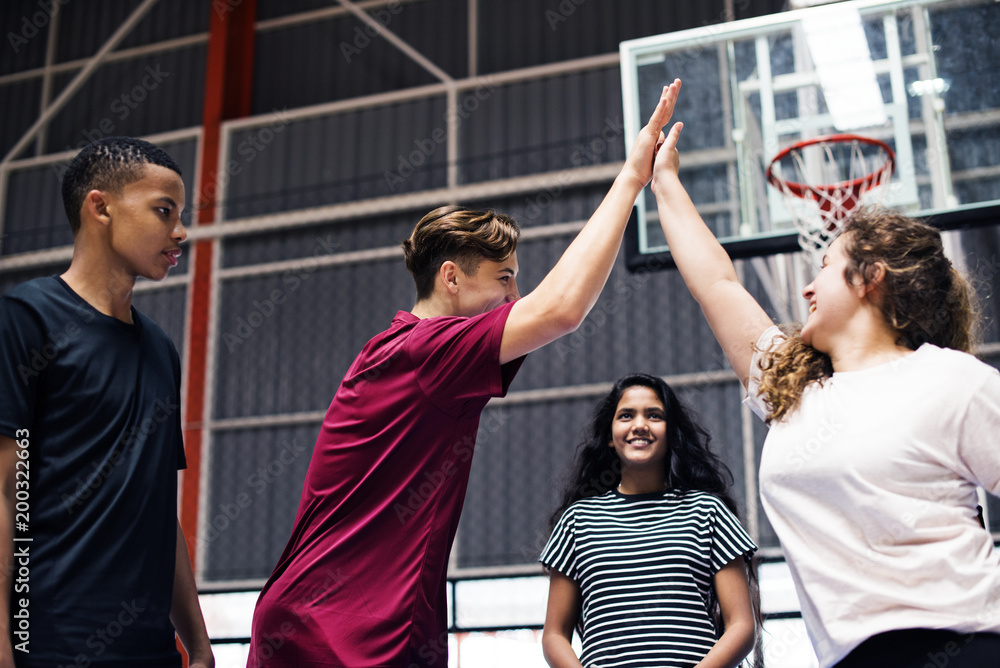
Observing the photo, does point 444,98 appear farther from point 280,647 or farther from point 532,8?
point 280,647

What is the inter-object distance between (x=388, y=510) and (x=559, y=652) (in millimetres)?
1192

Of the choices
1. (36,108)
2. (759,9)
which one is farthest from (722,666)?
(36,108)

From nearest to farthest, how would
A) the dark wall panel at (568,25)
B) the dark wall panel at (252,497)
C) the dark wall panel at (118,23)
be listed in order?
the dark wall panel at (252,497) < the dark wall panel at (568,25) < the dark wall panel at (118,23)

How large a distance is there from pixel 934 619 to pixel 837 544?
17 cm

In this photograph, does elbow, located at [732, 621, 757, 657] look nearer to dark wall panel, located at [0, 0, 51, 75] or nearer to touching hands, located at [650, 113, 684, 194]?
touching hands, located at [650, 113, 684, 194]

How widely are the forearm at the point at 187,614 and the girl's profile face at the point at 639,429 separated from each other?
1403 mm

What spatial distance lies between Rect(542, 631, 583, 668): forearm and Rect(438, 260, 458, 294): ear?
1221 mm

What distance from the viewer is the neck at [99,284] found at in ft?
6.07

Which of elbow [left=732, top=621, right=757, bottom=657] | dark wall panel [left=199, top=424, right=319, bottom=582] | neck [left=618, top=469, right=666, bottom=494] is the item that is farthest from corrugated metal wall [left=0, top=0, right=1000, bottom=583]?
elbow [left=732, top=621, right=757, bottom=657]

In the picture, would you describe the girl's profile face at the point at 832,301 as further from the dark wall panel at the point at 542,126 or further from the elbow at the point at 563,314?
the dark wall panel at the point at 542,126

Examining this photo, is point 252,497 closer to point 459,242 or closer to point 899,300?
point 459,242

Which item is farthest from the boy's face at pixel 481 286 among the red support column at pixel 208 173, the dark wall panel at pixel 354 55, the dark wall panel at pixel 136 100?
the dark wall panel at pixel 136 100

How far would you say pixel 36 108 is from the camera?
36.4 ft

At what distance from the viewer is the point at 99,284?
1.86 m
